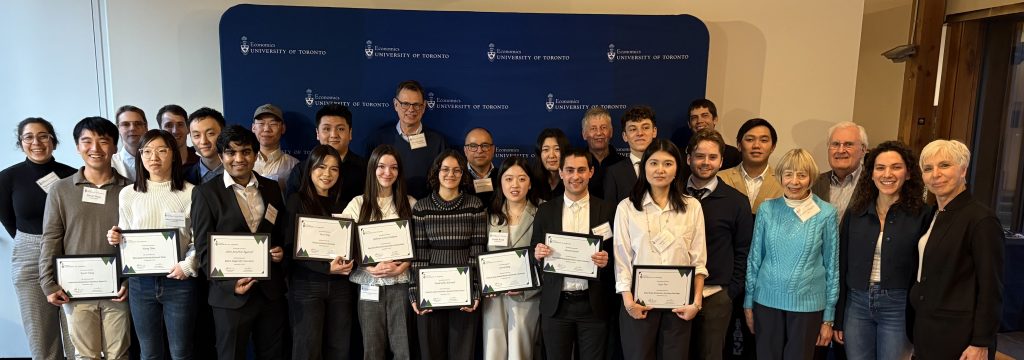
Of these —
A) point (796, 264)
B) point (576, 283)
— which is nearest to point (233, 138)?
point (576, 283)

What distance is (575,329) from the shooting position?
3.04 meters

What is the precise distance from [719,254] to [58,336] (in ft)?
13.8

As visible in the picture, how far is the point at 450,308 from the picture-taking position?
312 cm

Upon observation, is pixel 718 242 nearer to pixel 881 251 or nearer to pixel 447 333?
pixel 881 251

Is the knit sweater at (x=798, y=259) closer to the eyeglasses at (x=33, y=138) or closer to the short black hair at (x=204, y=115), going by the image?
the short black hair at (x=204, y=115)

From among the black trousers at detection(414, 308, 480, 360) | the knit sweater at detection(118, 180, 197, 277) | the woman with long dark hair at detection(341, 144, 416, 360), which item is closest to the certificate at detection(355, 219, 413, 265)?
the woman with long dark hair at detection(341, 144, 416, 360)

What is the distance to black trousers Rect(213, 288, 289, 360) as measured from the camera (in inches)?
117

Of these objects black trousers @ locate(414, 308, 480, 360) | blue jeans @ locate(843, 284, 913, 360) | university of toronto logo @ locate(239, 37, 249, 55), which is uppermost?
university of toronto logo @ locate(239, 37, 249, 55)

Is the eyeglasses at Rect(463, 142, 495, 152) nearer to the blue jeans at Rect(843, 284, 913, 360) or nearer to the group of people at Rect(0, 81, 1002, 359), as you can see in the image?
the group of people at Rect(0, 81, 1002, 359)

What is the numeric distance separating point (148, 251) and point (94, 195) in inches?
20.6

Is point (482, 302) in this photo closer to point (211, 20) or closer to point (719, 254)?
point (719, 254)

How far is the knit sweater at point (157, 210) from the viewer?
296 cm

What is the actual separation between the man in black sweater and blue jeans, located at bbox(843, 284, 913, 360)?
57 centimetres

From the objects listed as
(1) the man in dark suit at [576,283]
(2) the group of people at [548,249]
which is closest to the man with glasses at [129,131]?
(2) the group of people at [548,249]
